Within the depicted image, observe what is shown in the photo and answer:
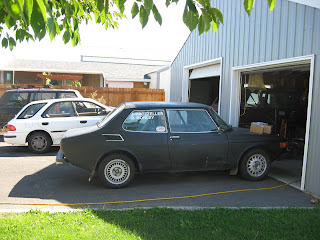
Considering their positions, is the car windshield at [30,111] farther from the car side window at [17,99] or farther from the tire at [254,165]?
the tire at [254,165]

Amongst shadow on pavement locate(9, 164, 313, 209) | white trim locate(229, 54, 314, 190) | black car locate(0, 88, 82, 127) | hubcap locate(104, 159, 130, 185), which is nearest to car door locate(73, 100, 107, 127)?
black car locate(0, 88, 82, 127)

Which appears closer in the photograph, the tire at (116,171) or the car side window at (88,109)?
the tire at (116,171)

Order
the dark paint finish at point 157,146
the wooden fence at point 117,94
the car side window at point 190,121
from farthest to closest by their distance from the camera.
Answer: the wooden fence at point 117,94 < the car side window at point 190,121 < the dark paint finish at point 157,146

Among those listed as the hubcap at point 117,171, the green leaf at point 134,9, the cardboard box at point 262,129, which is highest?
the green leaf at point 134,9

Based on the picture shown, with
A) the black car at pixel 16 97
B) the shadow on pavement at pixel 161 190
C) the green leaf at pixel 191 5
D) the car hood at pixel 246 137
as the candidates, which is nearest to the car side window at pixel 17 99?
the black car at pixel 16 97

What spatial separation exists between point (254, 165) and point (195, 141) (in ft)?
4.90

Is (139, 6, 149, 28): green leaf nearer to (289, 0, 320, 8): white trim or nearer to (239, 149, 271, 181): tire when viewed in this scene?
(289, 0, 320, 8): white trim

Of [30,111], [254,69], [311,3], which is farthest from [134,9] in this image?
[30,111]

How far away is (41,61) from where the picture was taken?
3042 cm

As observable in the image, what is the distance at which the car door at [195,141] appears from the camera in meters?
6.00

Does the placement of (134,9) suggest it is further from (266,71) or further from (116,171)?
(266,71)

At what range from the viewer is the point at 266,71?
8.25 metres

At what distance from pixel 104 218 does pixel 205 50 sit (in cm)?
787

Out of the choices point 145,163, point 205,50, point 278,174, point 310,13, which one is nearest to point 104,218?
point 145,163
